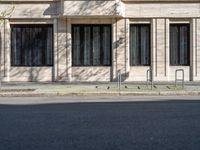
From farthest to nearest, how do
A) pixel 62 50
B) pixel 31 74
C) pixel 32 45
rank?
pixel 32 45 → pixel 31 74 → pixel 62 50

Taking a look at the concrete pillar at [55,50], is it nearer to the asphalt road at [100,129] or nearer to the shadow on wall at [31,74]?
the shadow on wall at [31,74]

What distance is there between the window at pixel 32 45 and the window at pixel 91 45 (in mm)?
1475

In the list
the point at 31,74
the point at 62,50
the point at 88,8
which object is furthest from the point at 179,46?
the point at 31,74

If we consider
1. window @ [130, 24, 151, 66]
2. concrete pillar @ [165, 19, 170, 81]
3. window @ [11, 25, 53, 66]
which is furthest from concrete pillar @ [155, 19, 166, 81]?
window @ [11, 25, 53, 66]

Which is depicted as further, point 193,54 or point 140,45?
point 140,45

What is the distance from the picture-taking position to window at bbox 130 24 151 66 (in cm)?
3438

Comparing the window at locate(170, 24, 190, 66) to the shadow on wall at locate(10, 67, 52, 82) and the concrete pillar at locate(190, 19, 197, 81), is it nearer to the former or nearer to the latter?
the concrete pillar at locate(190, 19, 197, 81)

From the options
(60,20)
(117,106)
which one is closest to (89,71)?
(60,20)

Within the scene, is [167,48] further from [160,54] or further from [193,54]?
[193,54]

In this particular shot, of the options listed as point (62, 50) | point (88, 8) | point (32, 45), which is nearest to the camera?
point (88, 8)

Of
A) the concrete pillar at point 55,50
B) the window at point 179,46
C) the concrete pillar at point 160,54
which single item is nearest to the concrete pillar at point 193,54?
the window at point 179,46

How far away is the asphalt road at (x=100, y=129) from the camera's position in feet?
34.6

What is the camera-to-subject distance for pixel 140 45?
113ft

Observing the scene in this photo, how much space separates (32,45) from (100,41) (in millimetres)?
4041
